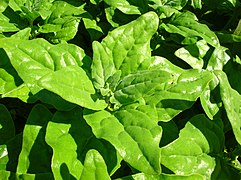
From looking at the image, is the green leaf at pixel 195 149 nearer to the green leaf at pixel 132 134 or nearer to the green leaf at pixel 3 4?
the green leaf at pixel 132 134

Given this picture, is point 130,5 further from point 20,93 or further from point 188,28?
point 20,93

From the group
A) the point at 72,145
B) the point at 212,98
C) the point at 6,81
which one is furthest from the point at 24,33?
the point at 212,98

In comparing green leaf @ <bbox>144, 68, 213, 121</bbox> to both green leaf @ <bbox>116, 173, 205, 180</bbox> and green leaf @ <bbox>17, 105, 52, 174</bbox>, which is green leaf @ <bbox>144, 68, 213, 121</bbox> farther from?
green leaf @ <bbox>17, 105, 52, 174</bbox>

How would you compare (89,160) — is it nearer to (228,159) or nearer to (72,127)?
(72,127)

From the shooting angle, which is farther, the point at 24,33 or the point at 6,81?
the point at 24,33

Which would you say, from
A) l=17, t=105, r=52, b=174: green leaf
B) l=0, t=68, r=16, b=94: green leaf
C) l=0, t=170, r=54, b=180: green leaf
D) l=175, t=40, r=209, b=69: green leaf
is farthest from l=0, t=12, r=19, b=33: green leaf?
l=175, t=40, r=209, b=69: green leaf

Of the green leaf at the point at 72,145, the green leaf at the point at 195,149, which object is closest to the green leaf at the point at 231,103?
the green leaf at the point at 195,149
